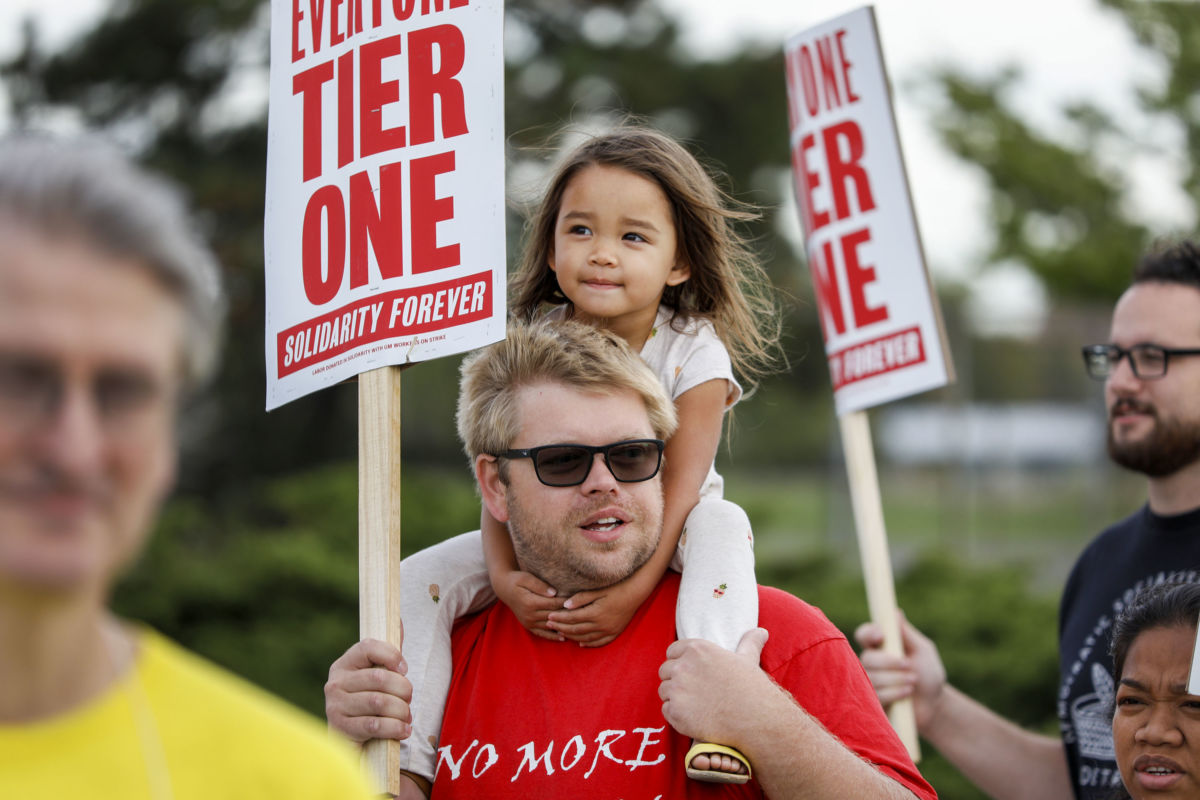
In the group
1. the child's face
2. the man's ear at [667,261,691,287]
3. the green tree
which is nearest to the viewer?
the child's face

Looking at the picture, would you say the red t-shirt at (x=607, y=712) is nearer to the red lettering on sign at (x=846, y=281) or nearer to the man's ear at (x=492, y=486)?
the man's ear at (x=492, y=486)

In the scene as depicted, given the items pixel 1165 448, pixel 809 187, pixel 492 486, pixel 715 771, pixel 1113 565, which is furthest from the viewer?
pixel 809 187

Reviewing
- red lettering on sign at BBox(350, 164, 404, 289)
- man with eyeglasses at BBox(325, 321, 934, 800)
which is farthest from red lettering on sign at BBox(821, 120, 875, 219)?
red lettering on sign at BBox(350, 164, 404, 289)

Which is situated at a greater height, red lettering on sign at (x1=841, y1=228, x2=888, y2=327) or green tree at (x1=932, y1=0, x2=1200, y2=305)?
green tree at (x1=932, y1=0, x2=1200, y2=305)

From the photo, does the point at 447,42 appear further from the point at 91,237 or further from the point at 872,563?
the point at 872,563

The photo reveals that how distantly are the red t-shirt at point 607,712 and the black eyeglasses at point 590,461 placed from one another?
303 mm

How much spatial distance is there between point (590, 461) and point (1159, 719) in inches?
49.8

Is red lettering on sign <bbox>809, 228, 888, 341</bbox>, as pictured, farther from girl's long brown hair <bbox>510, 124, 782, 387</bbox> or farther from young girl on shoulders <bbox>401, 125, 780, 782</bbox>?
girl's long brown hair <bbox>510, 124, 782, 387</bbox>

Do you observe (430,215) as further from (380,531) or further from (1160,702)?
(1160,702)

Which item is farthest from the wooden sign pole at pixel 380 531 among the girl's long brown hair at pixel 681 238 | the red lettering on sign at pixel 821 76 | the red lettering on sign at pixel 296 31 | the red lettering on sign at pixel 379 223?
the red lettering on sign at pixel 821 76

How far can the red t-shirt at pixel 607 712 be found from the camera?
7.87 feet

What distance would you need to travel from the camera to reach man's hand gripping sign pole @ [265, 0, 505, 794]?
245cm

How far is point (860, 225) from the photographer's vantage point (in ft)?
12.3

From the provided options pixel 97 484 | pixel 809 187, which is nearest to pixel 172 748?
pixel 97 484
